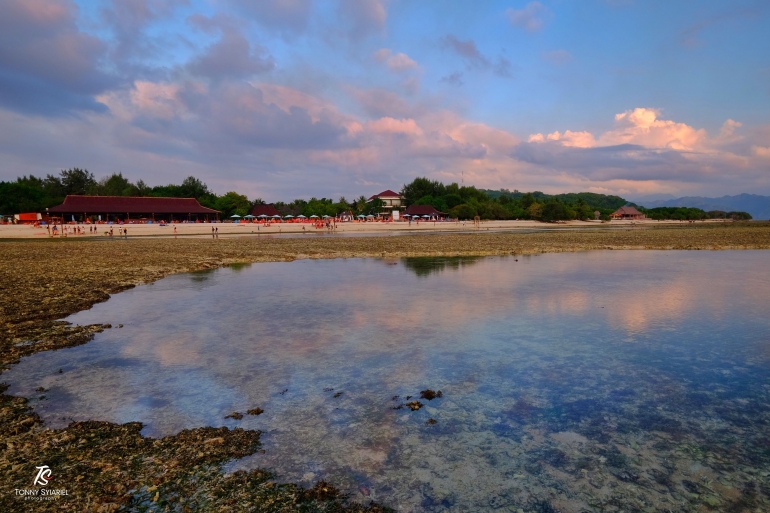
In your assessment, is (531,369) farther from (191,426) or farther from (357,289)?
(357,289)

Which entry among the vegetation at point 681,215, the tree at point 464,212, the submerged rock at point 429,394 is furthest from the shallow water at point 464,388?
the vegetation at point 681,215

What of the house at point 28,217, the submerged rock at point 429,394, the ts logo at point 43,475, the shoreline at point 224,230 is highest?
the house at point 28,217

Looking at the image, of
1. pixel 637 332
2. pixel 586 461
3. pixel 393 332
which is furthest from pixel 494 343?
pixel 586 461

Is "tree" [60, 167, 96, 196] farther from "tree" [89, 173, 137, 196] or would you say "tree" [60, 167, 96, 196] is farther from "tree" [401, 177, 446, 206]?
"tree" [401, 177, 446, 206]

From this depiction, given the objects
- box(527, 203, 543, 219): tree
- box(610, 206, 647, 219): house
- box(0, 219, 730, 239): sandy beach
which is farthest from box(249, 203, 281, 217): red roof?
box(610, 206, 647, 219): house

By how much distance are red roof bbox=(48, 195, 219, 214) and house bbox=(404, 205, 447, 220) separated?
1912 inches

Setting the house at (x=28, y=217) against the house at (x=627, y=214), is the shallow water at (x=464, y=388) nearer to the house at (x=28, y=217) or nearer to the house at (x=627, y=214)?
the house at (x=28, y=217)

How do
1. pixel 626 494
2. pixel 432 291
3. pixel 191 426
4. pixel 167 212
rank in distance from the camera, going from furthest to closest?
pixel 167 212 → pixel 432 291 → pixel 191 426 → pixel 626 494

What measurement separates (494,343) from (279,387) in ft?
15.4

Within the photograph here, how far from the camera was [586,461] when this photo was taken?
509 centimetres

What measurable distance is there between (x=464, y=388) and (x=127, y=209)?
88356 millimetres

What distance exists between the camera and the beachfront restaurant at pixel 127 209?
76.8m

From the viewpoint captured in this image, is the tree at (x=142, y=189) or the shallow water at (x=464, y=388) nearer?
the shallow water at (x=464, y=388)

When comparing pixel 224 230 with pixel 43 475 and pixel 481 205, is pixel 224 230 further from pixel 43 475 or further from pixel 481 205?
pixel 481 205
